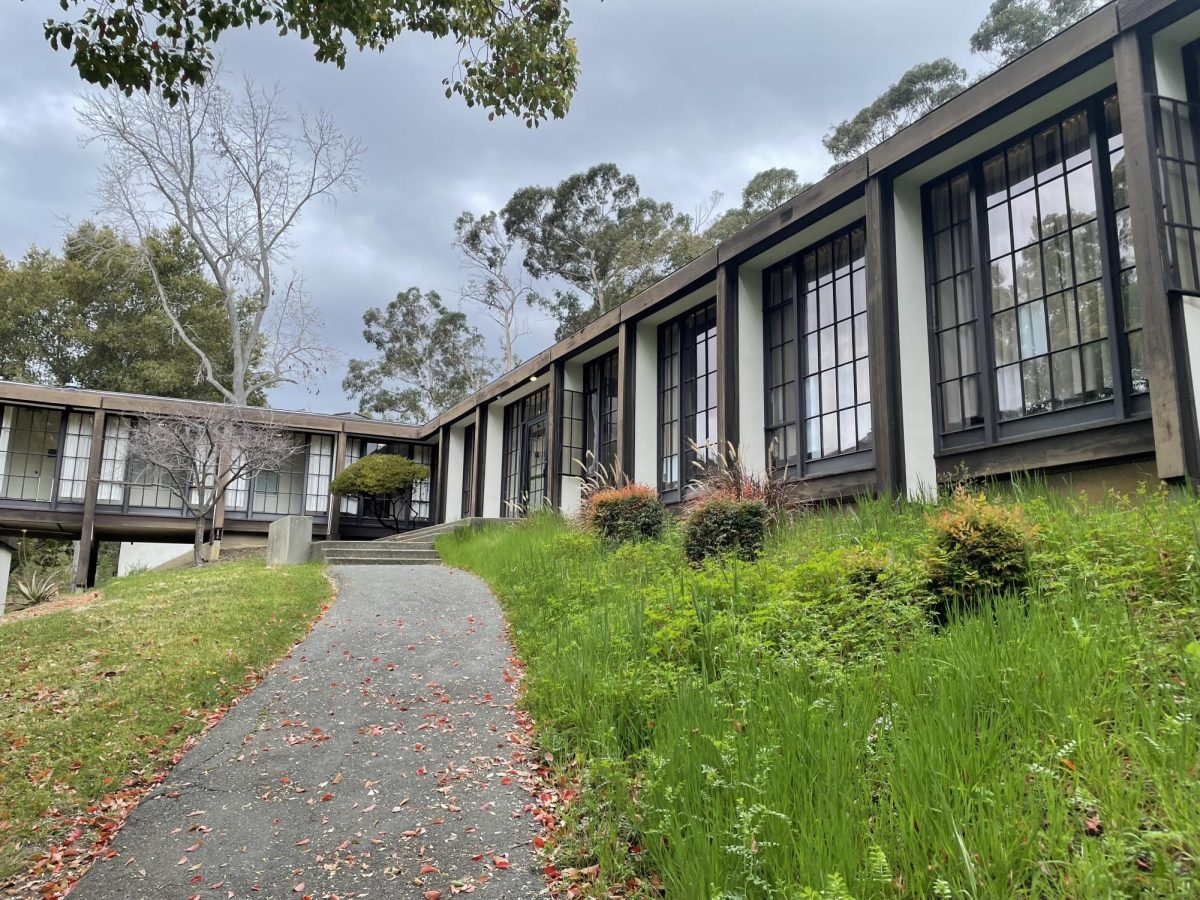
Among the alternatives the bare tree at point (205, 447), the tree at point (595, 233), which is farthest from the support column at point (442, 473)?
the tree at point (595, 233)

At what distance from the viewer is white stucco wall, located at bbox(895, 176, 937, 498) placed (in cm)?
721

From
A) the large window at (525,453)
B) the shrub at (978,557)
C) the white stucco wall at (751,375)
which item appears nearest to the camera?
the shrub at (978,557)

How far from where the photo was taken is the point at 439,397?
3080cm

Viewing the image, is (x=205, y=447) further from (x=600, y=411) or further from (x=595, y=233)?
(x=595, y=233)

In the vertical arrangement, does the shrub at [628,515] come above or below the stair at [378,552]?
above

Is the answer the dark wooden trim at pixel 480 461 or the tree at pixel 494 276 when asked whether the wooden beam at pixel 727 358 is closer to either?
the dark wooden trim at pixel 480 461

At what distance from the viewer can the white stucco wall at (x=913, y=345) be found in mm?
7211

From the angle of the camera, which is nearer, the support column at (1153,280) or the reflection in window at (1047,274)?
the support column at (1153,280)

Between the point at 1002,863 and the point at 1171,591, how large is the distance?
6.54ft

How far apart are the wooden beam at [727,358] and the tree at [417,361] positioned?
68.8 feet

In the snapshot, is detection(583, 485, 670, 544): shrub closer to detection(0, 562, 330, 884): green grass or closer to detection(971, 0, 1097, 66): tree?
detection(0, 562, 330, 884): green grass

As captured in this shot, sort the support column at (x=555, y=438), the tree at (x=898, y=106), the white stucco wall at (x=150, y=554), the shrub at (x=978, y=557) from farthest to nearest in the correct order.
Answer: the tree at (x=898, y=106) → the white stucco wall at (x=150, y=554) → the support column at (x=555, y=438) → the shrub at (x=978, y=557)

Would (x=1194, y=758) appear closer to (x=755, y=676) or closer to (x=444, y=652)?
(x=755, y=676)

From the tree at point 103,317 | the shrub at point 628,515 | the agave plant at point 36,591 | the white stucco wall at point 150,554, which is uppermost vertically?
the tree at point 103,317
